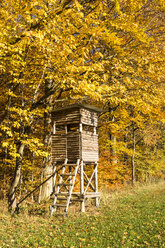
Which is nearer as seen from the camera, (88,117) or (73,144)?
(73,144)

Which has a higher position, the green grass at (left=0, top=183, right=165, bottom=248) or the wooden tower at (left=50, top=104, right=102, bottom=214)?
Answer: the wooden tower at (left=50, top=104, right=102, bottom=214)

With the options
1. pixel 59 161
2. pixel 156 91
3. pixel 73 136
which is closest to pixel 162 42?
pixel 156 91

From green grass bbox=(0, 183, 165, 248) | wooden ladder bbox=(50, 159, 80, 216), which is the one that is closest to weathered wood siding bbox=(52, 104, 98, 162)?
wooden ladder bbox=(50, 159, 80, 216)

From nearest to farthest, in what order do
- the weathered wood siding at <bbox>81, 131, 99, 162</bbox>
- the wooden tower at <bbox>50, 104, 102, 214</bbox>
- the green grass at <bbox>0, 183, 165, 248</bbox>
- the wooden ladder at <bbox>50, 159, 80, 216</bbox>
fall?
the green grass at <bbox>0, 183, 165, 248</bbox> → the wooden ladder at <bbox>50, 159, 80, 216</bbox> → the wooden tower at <bbox>50, 104, 102, 214</bbox> → the weathered wood siding at <bbox>81, 131, 99, 162</bbox>

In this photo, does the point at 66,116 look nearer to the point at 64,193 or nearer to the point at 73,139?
the point at 73,139

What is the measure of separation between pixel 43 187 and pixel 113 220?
15.5ft

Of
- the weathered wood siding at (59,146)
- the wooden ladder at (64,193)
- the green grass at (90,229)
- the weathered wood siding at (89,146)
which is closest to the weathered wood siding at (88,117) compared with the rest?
the weathered wood siding at (89,146)

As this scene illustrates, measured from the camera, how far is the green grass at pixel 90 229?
678 centimetres

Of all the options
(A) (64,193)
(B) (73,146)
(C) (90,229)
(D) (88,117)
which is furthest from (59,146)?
(C) (90,229)

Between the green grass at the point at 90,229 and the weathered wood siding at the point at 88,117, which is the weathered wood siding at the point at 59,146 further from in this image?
the green grass at the point at 90,229

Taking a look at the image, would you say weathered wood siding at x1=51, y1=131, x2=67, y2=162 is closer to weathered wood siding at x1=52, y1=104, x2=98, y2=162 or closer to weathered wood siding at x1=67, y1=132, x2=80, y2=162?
weathered wood siding at x1=52, y1=104, x2=98, y2=162

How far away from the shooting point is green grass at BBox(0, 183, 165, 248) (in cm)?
678

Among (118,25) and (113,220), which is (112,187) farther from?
(118,25)

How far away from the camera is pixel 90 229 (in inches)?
312
